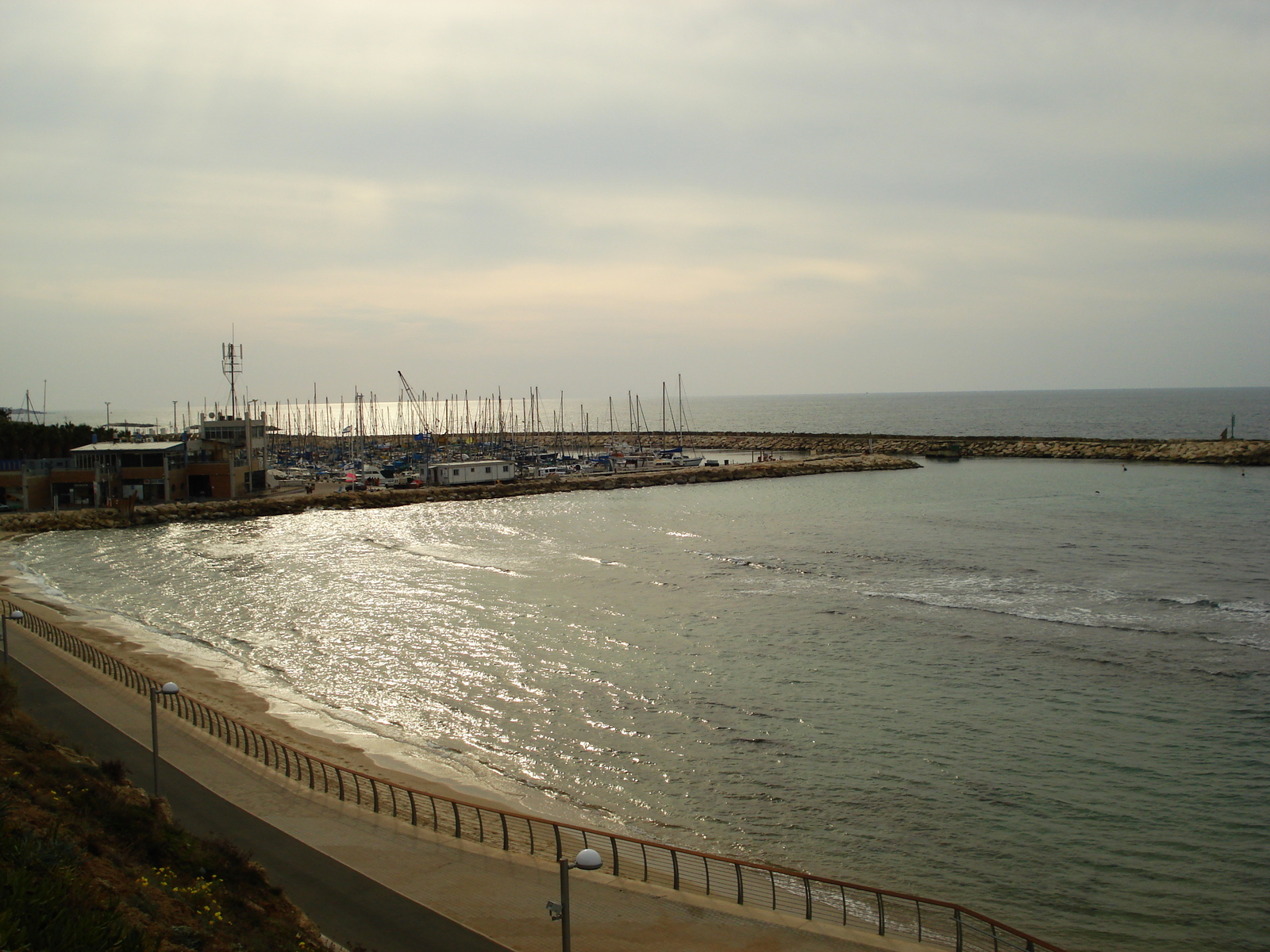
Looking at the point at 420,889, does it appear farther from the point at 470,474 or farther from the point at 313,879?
the point at 470,474

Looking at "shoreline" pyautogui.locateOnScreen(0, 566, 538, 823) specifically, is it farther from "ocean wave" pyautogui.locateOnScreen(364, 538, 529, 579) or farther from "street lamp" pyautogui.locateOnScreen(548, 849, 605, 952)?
"ocean wave" pyautogui.locateOnScreen(364, 538, 529, 579)

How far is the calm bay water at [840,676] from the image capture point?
17516 millimetres

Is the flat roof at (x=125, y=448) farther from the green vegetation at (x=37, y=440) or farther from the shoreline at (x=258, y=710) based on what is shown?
the shoreline at (x=258, y=710)

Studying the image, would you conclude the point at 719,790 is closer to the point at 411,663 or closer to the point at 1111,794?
the point at 1111,794

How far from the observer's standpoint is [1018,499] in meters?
71.5

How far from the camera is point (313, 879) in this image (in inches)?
558

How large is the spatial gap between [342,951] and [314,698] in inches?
693

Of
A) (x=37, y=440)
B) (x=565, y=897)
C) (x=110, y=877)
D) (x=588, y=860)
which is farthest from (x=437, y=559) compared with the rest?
(x=37, y=440)

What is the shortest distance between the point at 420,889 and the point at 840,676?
17278 millimetres

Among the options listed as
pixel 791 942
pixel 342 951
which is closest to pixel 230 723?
pixel 342 951

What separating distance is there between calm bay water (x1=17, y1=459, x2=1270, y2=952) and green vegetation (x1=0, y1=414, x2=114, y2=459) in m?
33.6

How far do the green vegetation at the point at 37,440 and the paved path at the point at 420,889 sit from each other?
8254 centimetres

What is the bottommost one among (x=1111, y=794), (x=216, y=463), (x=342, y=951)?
(x=1111, y=794)

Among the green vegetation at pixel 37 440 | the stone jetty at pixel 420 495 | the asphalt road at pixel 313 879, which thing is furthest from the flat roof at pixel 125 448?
the asphalt road at pixel 313 879
